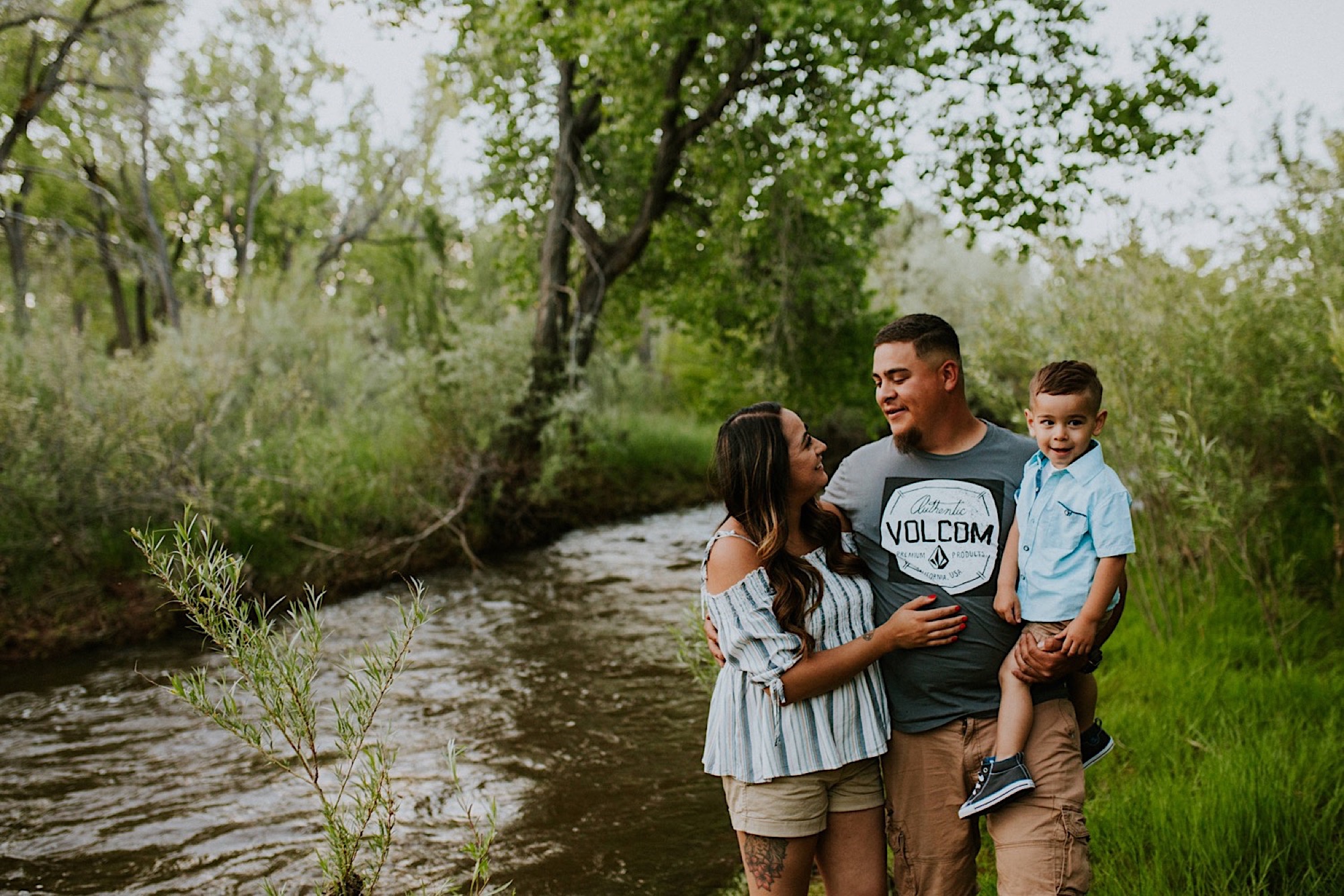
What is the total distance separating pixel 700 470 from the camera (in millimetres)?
18281

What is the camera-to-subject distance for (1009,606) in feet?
8.49

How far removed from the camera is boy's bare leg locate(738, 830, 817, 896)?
2619mm

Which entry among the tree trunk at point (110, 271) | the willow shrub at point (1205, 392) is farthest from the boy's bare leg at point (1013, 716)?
the tree trunk at point (110, 271)

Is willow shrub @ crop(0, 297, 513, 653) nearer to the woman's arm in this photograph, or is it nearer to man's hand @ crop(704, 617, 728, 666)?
man's hand @ crop(704, 617, 728, 666)

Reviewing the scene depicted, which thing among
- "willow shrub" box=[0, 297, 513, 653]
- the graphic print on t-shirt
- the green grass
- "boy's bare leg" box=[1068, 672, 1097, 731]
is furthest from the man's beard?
"willow shrub" box=[0, 297, 513, 653]

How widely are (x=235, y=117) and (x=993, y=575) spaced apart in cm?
2674

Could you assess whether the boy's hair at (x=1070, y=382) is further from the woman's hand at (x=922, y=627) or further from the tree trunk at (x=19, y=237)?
the tree trunk at (x=19, y=237)

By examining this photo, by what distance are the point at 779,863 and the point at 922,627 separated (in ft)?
2.50

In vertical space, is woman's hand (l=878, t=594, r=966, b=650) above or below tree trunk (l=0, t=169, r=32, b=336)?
below

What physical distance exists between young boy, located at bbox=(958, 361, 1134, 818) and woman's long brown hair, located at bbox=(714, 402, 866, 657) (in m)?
0.53

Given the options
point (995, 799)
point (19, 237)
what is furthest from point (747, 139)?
point (19, 237)

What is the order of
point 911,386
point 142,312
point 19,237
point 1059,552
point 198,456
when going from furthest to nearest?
point 142,312
point 19,237
point 198,456
point 911,386
point 1059,552

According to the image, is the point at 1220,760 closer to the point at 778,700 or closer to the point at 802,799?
the point at 802,799

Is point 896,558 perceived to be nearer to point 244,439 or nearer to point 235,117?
point 244,439
